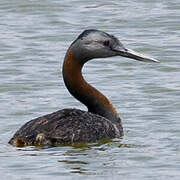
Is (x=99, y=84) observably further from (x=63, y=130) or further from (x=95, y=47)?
(x=63, y=130)

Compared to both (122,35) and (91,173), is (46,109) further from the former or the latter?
(122,35)

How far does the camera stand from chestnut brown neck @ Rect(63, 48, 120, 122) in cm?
1270

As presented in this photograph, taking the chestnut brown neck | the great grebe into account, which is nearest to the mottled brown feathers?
the great grebe

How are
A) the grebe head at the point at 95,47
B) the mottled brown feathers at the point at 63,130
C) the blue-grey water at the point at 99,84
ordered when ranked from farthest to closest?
the grebe head at the point at 95,47 < the mottled brown feathers at the point at 63,130 < the blue-grey water at the point at 99,84

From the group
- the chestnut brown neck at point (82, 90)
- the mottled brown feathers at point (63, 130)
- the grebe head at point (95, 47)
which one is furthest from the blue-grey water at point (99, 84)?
the grebe head at point (95, 47)

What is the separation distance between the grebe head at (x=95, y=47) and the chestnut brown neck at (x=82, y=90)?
97 millimetres

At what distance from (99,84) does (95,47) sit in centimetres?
300

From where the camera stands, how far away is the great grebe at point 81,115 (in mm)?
11797

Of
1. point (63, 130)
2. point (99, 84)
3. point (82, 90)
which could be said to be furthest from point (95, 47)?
point (99, 84)

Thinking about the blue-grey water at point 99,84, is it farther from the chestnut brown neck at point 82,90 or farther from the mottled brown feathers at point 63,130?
the chestnut brown neck at point 82,90

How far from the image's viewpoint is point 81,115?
Result: 12250 mm

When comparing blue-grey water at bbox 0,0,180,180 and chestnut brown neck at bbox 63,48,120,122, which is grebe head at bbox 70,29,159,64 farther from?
blue-grey water at bbox 0,0,180,180

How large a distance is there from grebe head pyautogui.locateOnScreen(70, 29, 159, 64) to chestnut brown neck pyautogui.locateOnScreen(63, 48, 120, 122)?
10cm

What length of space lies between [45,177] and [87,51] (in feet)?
8.39
